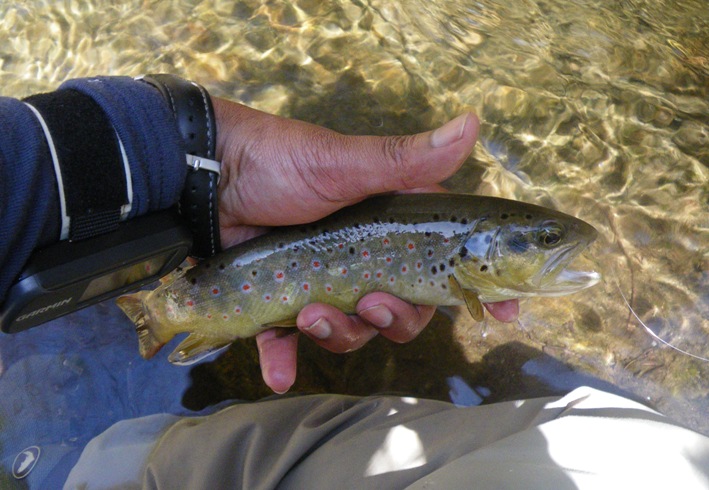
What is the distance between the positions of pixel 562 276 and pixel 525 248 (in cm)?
18

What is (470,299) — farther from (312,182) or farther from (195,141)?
(195,141)

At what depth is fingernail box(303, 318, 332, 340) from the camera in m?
2.03

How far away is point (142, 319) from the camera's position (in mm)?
2193

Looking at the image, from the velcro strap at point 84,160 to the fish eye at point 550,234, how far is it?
137 centimetres

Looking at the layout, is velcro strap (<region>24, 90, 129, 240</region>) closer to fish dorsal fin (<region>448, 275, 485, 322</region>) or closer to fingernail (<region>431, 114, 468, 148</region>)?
fingernail (<region>431, 114, 468, 148</region>)

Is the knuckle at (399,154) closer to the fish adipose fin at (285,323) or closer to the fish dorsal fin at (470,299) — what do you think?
the fish dorsal fin at (470,299)

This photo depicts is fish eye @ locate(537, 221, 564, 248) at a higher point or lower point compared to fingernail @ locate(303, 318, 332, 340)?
higher

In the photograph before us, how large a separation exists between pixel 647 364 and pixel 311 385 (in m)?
1.48

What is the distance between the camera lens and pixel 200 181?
6.37 feet

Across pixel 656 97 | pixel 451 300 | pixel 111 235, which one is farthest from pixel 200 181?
pixel 656 97

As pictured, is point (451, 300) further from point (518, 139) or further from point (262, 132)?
point (518, 139)

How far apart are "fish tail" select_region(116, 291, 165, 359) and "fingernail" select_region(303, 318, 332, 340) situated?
0.59 meters

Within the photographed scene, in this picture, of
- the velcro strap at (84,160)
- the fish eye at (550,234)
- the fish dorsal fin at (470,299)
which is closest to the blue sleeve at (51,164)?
the velcro strap at (84,160)

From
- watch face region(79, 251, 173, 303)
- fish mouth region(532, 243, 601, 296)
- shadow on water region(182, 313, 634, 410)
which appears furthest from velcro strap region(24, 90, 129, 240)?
fish mouth region(532, 243, 601, 296)
